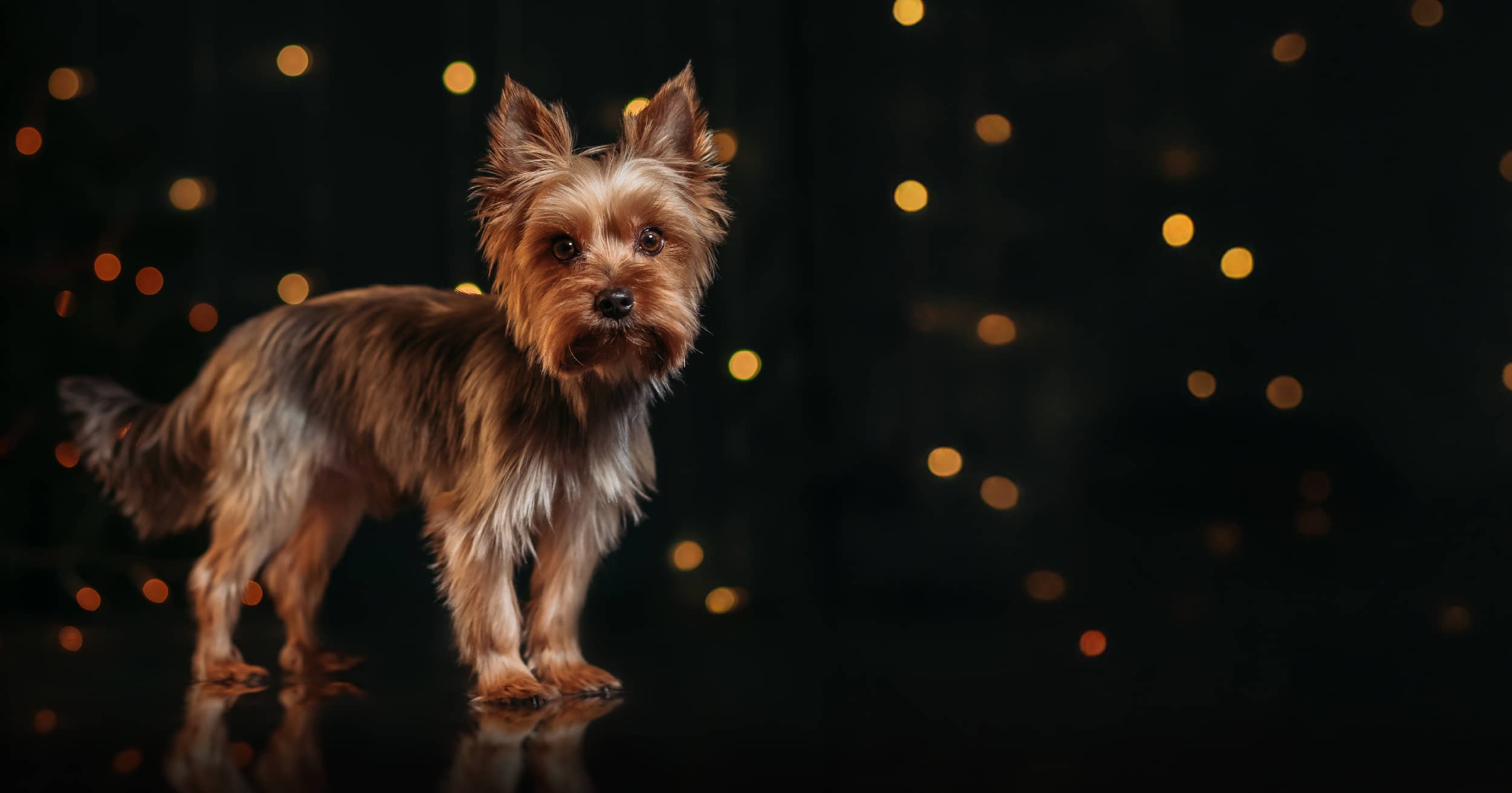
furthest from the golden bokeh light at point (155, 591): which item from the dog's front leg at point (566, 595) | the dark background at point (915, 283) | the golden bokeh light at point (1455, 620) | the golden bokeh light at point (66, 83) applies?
the golden bokeh light at point (1455, 620)

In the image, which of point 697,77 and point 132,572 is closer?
point 132,572

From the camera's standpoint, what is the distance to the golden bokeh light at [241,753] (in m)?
1.84

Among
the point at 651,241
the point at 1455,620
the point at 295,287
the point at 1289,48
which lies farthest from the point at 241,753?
the point at 1289,48

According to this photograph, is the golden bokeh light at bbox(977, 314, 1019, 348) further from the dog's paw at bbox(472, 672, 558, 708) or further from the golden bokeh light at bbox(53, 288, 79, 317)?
the golden bokeh light at bbox(53, 288, 79, 317)

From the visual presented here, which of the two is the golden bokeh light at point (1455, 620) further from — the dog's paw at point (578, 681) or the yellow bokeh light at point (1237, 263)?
the dog's paw at point (578, 681)

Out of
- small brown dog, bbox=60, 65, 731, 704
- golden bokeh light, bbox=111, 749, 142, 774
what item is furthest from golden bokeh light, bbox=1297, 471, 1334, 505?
golden bokeh light, bbox=111, 749, 142, 774

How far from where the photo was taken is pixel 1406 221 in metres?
3.27

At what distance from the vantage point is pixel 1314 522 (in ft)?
11.0

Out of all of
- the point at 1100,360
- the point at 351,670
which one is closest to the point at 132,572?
the point at 351,670

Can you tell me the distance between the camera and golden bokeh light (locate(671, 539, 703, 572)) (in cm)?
353

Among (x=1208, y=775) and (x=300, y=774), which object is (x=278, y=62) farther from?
(x=1208, y=775)

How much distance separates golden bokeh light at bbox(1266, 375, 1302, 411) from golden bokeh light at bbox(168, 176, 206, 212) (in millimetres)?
2885

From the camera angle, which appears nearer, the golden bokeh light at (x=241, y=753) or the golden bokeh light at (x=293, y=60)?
the golden bokeh light at (x=241, y=753)

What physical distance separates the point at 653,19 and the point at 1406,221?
2042 mm
